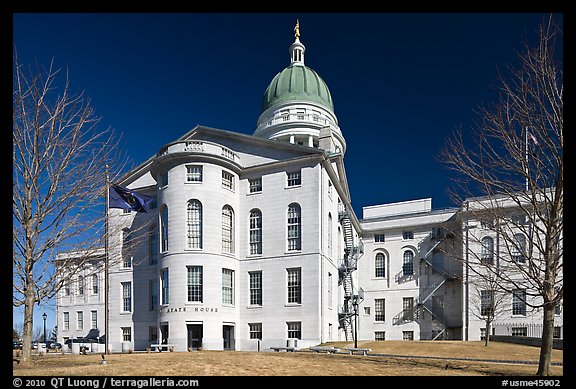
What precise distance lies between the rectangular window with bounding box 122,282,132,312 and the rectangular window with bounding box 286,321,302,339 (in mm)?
16827

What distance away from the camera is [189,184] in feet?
127

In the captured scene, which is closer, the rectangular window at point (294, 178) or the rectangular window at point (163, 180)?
the rectangular window at point (163, 180)

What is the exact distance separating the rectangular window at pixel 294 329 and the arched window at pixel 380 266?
26007mm

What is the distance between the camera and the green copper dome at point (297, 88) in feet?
Answer: 221

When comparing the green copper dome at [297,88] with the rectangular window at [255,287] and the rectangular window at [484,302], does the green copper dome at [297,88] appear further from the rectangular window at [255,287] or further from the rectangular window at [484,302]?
the rectangular window at [484,302]

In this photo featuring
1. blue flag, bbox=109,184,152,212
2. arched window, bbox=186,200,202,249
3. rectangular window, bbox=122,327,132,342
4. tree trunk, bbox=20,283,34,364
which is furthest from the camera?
rectangular window, bbox=122,327,132,342

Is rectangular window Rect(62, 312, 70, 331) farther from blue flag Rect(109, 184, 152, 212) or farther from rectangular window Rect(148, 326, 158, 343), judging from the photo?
blue flag Rect(109, 184, 152, 212)

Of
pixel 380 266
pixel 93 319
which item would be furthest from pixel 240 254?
pixel 93 319

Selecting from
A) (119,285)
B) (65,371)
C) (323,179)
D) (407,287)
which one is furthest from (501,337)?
(65,371)

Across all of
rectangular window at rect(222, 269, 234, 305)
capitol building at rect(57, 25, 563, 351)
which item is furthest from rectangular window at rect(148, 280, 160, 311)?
rectangular window at rect(222, 269, 234, 305)

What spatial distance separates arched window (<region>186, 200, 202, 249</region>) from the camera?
125 ft

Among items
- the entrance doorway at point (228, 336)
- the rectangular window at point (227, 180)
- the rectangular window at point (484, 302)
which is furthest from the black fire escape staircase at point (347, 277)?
the rectangular window at point (484, 302)

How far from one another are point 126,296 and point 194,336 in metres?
11.6
